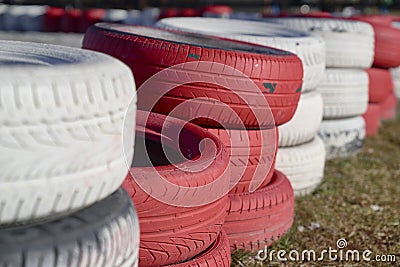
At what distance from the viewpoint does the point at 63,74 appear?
5.35 feet

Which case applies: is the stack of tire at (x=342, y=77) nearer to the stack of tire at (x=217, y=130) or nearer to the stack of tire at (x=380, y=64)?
the stack of tire at (x=380, y=64)

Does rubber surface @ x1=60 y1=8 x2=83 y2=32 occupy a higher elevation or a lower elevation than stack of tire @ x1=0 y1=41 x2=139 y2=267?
lower

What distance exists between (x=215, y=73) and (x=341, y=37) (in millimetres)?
2407

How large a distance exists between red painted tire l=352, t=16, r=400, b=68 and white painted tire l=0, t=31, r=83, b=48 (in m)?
5.46

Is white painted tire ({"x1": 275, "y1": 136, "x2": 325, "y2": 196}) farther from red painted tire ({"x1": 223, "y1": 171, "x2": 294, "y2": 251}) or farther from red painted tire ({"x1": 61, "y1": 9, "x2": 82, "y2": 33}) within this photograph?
red painted tire ({"x1": 61, "y1": 9, "x2": 82, "y2": 33})

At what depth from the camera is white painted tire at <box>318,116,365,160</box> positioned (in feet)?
16.5

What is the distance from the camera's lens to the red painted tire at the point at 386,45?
18.5ft

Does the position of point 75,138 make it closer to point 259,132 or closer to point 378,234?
point 259,132

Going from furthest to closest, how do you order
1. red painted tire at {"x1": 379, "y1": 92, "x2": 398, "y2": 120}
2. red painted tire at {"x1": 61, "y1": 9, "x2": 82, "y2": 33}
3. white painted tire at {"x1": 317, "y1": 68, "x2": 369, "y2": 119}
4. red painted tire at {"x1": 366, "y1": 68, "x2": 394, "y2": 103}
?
1. red painted tire at {"x1": 61, "y1": 9, "x2": 82, "y2": 33}
2. red painted tire at {"x1": 379, "y1": 92, "x2": 398, "y2": 120}
3. red painted tire at {"x1": 366, "y1": 68, "x2": 394, "y2": 103}
4. white painted tire at {"x1": 317, "y1": 68, "x2": 369, "y2": 119}

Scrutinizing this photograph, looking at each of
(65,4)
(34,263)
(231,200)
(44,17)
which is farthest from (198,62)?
(65,4)

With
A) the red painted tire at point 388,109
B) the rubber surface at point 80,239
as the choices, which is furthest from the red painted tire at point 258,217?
the red painted tire at point 388,109

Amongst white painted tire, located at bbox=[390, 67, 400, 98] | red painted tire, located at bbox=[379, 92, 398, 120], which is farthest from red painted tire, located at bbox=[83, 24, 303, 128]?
white painted tire, located at bbox=[390, 67, 400, 98]


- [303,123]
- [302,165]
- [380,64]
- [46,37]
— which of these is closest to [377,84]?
[380,64]

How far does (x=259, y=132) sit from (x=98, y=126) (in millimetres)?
1575
